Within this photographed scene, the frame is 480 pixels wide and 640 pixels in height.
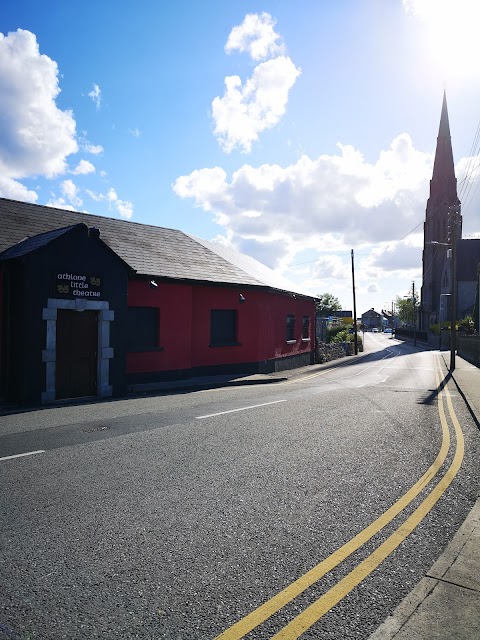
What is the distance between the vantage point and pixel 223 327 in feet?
64.0

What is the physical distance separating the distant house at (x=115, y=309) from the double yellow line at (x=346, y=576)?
10153 mm

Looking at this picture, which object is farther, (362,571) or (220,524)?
(220,524)

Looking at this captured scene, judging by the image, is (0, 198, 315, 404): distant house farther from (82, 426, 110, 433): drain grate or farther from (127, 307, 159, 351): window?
(82, 426, 110, 433): drain grate

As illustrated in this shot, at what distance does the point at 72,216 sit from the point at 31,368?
7.54 m

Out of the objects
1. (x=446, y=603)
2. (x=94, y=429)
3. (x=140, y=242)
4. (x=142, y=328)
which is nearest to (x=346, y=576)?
(x=446, y=603)

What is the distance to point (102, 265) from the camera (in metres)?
13.9

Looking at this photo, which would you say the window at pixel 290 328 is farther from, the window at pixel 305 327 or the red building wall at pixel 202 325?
the window at pixel 305 327

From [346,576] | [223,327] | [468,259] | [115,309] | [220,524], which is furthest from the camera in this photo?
[468,259]

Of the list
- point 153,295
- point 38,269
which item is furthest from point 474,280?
point 38,269

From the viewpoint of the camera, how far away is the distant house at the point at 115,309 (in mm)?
12336

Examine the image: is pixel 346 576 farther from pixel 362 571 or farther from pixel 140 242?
pixel 140 242

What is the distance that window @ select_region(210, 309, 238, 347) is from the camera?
19.1 meters

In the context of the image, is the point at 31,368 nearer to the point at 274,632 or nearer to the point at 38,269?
the point at 38,269

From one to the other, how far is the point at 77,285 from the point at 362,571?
37.8ft
